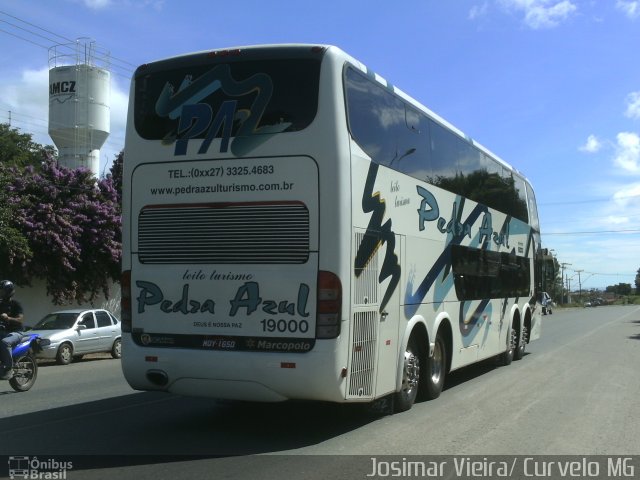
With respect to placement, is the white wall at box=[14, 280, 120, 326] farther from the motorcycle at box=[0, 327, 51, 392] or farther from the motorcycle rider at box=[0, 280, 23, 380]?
the motorcycle rider at box=[0, 280, 23, 380]

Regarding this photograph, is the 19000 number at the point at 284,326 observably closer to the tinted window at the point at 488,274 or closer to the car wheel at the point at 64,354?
the tinted window at the point at 488,274

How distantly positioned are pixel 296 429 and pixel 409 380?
72.0 inches

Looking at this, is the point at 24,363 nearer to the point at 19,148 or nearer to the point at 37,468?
the point at 37,468

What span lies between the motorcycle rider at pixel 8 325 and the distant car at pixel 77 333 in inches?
228

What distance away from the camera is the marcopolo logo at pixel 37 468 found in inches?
225

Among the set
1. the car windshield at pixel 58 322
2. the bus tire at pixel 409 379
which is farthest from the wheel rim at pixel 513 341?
the car windshield at pixel 58 322

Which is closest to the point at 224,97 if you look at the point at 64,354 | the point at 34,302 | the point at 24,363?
the point at 24,363

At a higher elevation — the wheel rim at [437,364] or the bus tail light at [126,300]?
the bus tail light at [126,300]

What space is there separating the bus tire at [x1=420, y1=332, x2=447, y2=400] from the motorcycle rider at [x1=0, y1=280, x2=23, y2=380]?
6925mm

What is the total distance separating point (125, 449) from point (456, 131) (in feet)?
24.8

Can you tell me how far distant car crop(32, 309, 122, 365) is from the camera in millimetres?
16750

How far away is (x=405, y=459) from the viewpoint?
6.27 meters

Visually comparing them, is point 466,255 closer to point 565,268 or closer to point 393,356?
point 393,356

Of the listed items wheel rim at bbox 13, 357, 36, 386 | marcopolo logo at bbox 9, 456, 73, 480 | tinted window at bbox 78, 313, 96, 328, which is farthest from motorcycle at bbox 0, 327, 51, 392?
tinted window at bbox 78, 313, 96, 328
